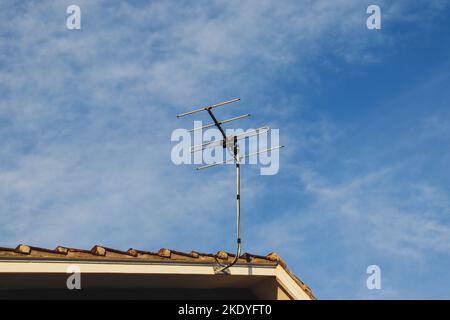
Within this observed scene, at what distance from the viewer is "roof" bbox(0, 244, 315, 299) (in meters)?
12.9

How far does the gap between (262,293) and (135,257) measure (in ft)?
10.8

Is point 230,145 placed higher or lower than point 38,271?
higher

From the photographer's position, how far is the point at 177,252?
14.5 metres

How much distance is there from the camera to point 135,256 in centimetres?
1398

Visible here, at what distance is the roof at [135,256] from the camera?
507 inches

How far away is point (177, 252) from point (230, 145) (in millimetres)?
3008
